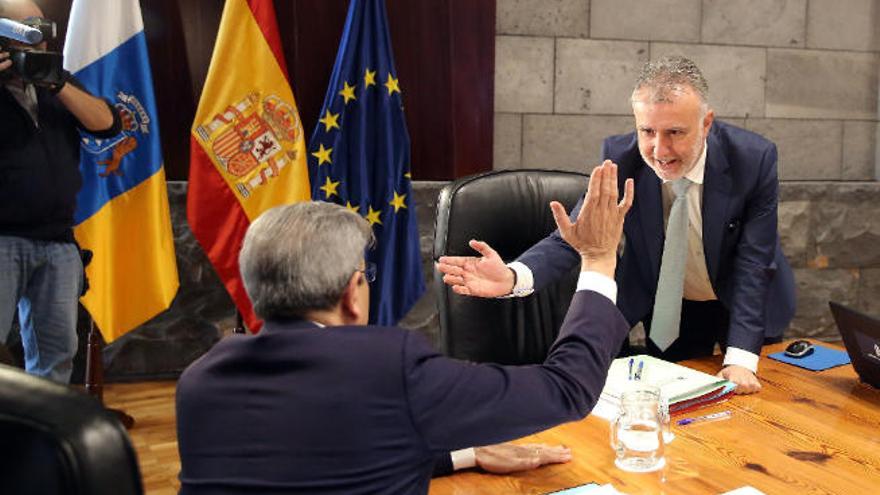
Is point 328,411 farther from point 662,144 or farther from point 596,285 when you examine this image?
point 662,144

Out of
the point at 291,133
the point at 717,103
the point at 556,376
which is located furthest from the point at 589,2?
the point at 556,376

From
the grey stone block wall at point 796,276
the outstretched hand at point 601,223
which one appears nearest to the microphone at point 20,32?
the grey stone block wall at point 796,276

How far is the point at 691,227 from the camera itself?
87.7 inches

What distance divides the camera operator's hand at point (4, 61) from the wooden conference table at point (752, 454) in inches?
87.0

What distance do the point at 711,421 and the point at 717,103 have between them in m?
3.10

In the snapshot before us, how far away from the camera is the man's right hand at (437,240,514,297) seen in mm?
1803

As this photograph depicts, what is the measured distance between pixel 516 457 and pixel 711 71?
3449 mm

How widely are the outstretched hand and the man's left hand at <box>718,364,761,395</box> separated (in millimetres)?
621

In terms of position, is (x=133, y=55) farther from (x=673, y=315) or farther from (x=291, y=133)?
(x=673, y=315)

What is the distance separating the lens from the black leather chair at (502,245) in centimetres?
219

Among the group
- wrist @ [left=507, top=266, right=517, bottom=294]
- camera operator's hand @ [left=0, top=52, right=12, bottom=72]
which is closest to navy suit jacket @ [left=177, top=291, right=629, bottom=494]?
wrist @ [left=507, top=266, right=517, bottom=294]

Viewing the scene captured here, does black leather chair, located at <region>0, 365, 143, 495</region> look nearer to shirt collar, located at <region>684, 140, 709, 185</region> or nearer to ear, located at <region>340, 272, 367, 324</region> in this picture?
ear, located at <region>340, 272, 367, 324</region>

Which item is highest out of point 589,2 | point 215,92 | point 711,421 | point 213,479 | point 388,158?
point 589,2

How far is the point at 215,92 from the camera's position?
3410mm
